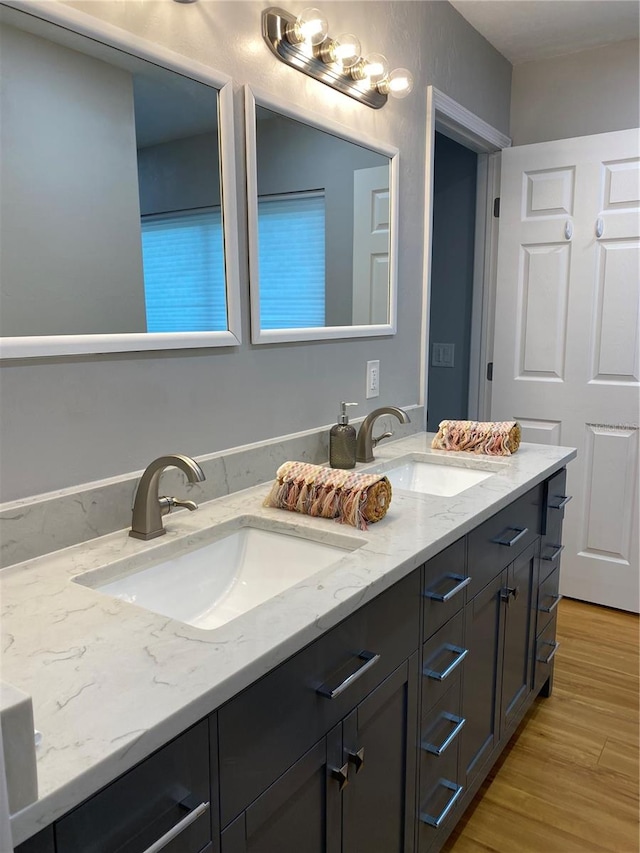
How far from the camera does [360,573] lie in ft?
3.69

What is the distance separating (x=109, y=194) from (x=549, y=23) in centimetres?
208

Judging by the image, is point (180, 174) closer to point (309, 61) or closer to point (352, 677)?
point (309, 61)

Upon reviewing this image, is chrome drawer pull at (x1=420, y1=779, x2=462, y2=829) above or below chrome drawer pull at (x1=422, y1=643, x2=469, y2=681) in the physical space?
below

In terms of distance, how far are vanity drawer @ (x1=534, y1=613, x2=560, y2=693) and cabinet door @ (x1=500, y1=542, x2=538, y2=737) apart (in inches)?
2.5

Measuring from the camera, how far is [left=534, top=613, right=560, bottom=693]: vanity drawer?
2.09 meters

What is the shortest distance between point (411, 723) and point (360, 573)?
415 millimetres

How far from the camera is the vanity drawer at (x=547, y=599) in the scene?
6.79 ft

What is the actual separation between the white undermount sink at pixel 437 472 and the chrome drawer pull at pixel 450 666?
1.65 feet

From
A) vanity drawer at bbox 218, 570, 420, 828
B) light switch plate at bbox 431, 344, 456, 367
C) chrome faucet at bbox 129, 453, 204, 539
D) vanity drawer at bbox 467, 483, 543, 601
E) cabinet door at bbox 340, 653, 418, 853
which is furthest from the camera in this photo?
light switch plate at bbox 431, 344, 456, 367

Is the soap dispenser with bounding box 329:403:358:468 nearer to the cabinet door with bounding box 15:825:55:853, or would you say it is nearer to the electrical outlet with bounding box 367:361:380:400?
the electrical outlet with bounding box 367:361:380:400

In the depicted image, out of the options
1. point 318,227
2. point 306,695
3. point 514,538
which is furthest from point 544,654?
point 318,227

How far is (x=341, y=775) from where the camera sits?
3.54 feet

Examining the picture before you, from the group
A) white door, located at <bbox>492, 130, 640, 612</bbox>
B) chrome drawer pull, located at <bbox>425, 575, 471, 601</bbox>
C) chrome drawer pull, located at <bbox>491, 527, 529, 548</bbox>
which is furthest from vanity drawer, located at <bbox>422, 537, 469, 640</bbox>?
white door, located at <bbox>492, 130, 640, 612</bbox>

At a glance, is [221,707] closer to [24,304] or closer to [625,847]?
[24,304]
